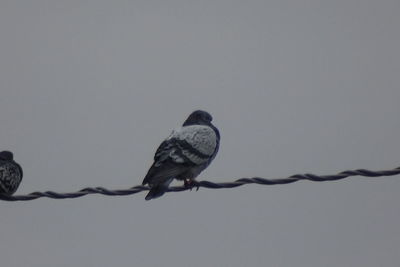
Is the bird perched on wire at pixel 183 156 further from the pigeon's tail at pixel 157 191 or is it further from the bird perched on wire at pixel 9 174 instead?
the bird perched on wire at pixel 9 174

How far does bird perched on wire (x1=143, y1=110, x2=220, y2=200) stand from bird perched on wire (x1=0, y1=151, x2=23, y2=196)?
2.36 metres

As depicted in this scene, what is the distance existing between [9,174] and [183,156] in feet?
9.44

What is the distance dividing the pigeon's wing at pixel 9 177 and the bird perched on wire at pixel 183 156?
2.36 meters

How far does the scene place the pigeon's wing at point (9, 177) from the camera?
13.2 metres

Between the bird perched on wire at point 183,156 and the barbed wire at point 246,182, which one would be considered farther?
the bird perched on wire at point 183,156

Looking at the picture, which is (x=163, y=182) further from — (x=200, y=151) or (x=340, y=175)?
(x=340, y=175)

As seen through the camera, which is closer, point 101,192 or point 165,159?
point 101,192

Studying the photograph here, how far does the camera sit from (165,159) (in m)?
12.0

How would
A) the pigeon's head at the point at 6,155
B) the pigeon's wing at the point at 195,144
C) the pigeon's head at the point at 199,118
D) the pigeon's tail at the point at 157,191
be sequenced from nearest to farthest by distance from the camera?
the pigeon's tail at the point at 157,191 → the pigeon's wing at the point at 195,144 → the pigeon's head at the point at 199,118 → the pigeon's head at the point at 6,155

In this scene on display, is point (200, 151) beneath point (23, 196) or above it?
above

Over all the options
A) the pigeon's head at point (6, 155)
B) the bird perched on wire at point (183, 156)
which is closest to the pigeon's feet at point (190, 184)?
the bird perched on wire at point (183, 156)

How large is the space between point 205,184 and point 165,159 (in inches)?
83.8

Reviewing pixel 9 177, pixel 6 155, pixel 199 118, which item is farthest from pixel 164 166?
pixel 6 155

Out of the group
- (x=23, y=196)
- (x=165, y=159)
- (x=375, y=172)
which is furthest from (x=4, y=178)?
(x=375, y=172)
